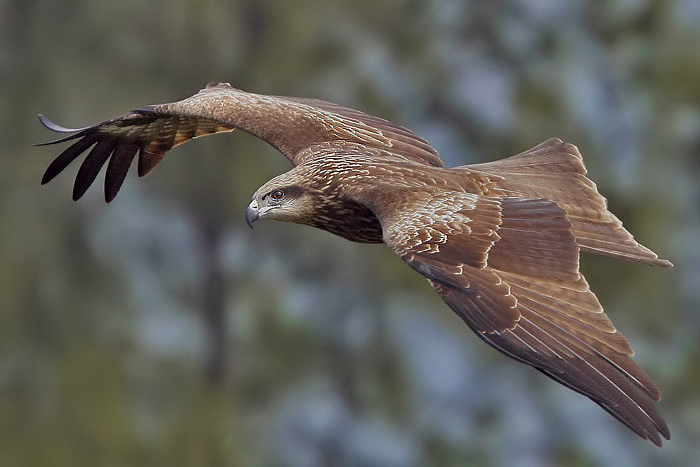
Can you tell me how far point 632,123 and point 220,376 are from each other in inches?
251

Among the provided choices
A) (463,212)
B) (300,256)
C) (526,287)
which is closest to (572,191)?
(463,212)

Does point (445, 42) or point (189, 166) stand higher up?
point (445, 42)

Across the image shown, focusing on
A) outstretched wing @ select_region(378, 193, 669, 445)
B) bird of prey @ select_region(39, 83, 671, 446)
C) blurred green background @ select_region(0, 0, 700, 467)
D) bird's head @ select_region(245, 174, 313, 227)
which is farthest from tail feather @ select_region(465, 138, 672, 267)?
blurred green background @ select_region(0, 0, 700, 467)

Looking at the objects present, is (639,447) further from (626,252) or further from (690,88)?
(626,252)

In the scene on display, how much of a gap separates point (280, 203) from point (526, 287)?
5.28 ft

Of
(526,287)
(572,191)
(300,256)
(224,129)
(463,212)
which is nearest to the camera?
(526,287)

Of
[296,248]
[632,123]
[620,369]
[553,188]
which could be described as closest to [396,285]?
[296,248]

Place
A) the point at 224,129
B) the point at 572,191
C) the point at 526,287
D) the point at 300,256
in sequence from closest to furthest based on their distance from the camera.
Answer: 1. the point at 526,287
2. the point at 572,191
3. the point at 224,129
4. the point at 300,256

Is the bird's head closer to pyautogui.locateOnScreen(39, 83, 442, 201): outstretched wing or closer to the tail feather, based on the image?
pyautogui.locateOnScreen(39, 83, 442, 201): outstretched wing

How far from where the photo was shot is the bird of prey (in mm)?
5199

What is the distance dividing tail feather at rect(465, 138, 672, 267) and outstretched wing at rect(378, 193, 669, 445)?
0.47m

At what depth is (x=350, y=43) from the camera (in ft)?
60.9

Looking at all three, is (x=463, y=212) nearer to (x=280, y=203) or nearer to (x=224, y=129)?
(x=280, y=203)

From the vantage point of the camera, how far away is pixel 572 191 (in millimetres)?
6688
